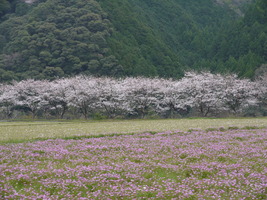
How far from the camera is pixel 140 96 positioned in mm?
52750

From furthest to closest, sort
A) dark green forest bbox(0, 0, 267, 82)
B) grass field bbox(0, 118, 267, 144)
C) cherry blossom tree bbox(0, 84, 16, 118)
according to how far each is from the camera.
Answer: dark green forest bbox(0, 0, 267, 82), cherry blossom tree bbox(0, 84, 16, 118), grass field bbox(0, 118, 267, 144)

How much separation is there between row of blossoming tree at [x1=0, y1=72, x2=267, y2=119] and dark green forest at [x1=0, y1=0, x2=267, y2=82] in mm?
8576

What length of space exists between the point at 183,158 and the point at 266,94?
1920 inches

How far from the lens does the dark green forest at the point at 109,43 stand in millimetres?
70938

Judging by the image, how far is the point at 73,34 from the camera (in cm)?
7556

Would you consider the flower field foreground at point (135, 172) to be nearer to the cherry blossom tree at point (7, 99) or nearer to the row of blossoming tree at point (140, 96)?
the row of blossoming tree at point (140, 96)

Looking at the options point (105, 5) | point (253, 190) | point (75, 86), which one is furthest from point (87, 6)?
point (253, 190)

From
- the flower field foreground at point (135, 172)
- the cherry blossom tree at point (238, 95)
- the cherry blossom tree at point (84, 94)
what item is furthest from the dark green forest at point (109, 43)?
the flower field foreground at point (135, 172)

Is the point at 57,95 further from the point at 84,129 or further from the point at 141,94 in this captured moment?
the point at 84,129

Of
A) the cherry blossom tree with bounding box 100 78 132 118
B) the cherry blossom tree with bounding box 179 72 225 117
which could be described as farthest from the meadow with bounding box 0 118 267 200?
the cherry blossom tree with bounding box 179 72 225 117

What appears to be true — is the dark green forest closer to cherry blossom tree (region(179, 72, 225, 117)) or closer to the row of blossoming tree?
the row of blossoming tree

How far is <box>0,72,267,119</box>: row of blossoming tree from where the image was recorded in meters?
52.4

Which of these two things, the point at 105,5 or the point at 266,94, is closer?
the point at 266,94

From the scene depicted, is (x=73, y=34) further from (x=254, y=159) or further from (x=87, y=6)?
(x=254, y=159)
